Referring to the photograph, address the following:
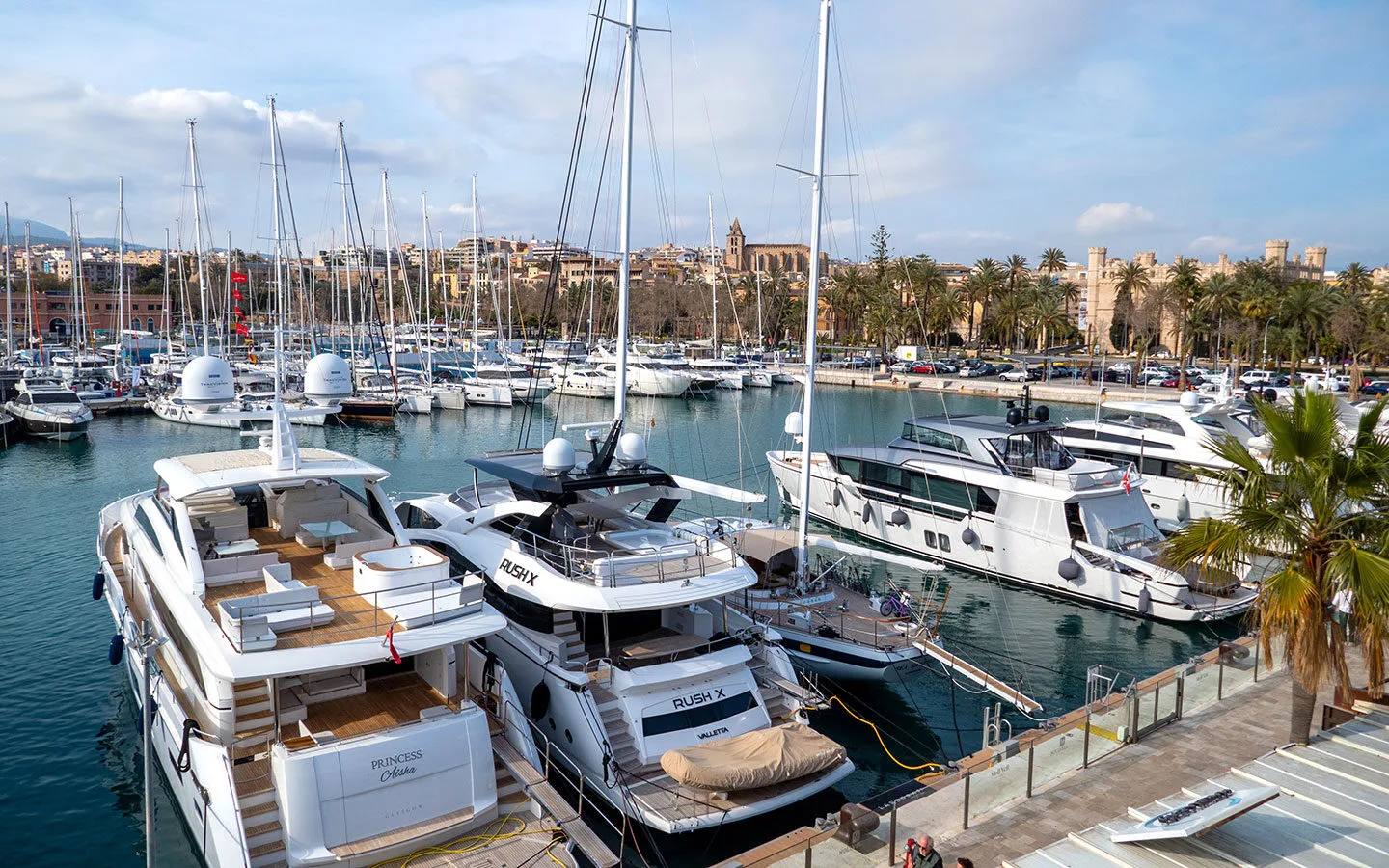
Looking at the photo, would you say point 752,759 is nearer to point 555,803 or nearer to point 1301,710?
point 555,803

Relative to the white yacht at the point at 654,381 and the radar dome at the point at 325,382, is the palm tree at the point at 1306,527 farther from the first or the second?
the white yacht at the point at 654,381

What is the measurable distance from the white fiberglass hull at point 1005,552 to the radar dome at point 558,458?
542 inches

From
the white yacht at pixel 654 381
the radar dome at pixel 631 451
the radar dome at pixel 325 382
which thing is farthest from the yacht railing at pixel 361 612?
the white yacht at pixel 654 381

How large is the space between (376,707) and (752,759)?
4.96m

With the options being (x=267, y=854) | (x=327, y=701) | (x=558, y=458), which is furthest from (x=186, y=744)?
(x=558, y=458)

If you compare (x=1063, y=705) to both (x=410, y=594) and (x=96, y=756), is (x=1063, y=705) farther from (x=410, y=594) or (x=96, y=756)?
(x=96, y=756)

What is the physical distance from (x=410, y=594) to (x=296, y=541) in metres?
4.96

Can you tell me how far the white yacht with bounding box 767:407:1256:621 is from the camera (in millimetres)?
22000

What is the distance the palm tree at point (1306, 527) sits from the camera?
32.4ft

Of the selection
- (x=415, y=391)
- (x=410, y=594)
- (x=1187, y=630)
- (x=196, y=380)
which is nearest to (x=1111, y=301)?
(x=415, y=391)

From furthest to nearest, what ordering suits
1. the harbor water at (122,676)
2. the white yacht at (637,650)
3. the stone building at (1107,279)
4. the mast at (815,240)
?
the stone building at (1107,279) < the mast at (815,240) < the harbor water at (122,676) < the white yacht at (637,650)

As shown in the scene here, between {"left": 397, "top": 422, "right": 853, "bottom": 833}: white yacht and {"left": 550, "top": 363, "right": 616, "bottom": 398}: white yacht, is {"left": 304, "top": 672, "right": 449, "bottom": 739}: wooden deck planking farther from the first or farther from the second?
{"left": 550, "top": 363, "right": 616, "bottom": 398}: white yacht

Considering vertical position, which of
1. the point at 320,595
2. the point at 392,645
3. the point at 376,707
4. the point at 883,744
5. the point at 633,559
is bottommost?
the point at 883,744

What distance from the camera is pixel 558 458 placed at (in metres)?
15.5
